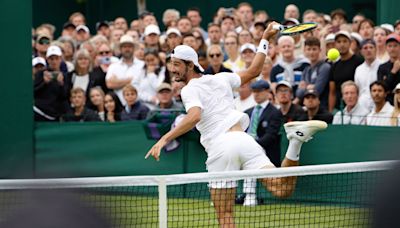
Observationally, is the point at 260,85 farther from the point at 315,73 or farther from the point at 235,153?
the point at 235,153

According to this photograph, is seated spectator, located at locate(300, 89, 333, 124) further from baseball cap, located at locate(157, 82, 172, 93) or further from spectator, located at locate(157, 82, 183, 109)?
baseball cap, located at locate(157, 82, 172, 93)

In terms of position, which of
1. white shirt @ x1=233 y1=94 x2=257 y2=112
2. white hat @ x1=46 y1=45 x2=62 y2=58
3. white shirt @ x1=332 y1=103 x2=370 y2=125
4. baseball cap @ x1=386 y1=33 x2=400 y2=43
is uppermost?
baseball cap @ x1=386 y1=33 x2=400 y2=43

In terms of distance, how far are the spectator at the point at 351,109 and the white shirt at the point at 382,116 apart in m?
0.14

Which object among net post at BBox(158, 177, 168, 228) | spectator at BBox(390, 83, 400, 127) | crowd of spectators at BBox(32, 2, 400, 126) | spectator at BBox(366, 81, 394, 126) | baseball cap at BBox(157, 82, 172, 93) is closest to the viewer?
net post at BBox(158, 177, 168, 228)

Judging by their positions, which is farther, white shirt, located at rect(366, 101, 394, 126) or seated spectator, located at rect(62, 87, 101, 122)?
seated spectator, located at rect(62, 87, 101, 122)

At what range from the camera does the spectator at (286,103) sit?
35.6 feet

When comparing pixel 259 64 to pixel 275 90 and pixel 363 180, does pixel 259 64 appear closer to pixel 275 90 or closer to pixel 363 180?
pixel 363 180

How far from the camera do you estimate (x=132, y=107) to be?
40.0 feet

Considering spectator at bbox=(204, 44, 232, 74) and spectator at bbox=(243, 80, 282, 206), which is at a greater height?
spectator at bbox=(204, 44, 232, 74)

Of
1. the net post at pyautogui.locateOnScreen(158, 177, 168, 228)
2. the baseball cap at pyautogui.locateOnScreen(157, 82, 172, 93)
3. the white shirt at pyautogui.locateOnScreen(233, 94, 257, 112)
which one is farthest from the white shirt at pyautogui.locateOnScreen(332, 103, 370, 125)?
the net post at pyautogui.locateOnScreen(158, 177, 168, 228)

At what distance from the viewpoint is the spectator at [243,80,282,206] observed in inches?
424

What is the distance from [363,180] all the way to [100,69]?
5059 millimetres

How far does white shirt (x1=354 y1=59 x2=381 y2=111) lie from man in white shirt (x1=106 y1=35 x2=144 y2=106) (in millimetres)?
3163

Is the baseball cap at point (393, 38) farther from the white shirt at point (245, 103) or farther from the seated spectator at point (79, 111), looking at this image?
the seated spectator at point (79, 111)
